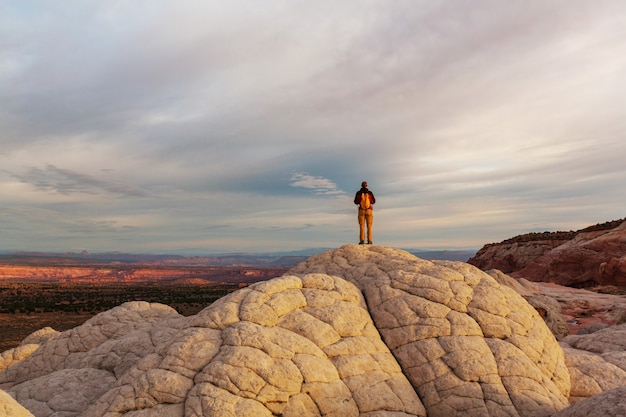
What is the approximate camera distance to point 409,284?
29.0 feet

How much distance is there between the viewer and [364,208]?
1379 cm

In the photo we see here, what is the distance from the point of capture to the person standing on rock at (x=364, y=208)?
45.2ft

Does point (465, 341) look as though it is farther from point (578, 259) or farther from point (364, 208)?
point (578, 259)

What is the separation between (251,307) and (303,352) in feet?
4.09

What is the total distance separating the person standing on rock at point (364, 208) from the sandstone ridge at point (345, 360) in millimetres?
4100

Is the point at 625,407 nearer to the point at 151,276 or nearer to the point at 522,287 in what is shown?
the point at 522,287

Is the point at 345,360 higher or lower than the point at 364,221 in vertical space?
lower

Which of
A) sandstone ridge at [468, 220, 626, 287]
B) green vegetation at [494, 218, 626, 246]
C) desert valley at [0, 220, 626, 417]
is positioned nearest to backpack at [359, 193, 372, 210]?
desert valley at [0, 220, 626, 417]

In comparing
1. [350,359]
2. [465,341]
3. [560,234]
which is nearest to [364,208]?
[465,341]

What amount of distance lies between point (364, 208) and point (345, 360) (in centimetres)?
724

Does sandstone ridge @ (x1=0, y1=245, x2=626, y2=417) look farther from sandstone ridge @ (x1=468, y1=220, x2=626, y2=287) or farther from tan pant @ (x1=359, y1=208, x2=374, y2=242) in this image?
sandstone ridge @ (x1=468, y1=220, x2=626, y2=287)

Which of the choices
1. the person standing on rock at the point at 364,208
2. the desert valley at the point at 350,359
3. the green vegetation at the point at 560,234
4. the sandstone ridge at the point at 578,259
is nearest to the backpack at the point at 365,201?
the person standing on rock at the point at 364,208

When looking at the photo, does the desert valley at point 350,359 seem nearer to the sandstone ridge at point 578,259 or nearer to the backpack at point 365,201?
the backpack at point 365,201

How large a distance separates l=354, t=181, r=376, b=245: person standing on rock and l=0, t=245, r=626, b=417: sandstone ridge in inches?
161
